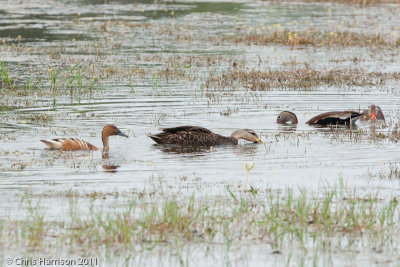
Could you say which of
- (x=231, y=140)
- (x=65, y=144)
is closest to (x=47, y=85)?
(x=231, y=140)

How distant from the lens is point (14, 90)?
1758 centimetres

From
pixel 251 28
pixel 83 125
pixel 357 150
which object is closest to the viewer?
pixel 357 150

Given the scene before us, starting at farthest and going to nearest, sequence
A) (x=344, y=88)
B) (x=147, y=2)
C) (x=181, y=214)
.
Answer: (x=147, y=2) → (x=344, y=88) → (x=181, y=214)

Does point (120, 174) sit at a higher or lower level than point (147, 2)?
lower

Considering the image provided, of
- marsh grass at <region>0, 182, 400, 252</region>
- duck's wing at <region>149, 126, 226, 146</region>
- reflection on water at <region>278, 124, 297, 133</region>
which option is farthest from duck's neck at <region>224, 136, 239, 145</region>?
marsh grass at <region>0, 182, 400, 252</region>

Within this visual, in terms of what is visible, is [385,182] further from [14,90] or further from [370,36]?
[370,36]

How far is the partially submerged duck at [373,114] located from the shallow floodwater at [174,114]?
0.24 m

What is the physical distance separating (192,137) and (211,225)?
5.22 meters

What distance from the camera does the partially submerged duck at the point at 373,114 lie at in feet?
47.6

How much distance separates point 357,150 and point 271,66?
1011cm

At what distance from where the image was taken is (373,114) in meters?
14.5

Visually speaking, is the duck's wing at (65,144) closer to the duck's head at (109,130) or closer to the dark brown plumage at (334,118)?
the duck's head at (109,130)

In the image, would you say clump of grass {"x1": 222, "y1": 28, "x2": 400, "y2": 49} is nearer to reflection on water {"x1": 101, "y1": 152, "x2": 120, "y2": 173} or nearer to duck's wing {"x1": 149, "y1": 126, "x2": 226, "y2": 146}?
duck's wing {"x1": 149, "y1": 126, "x2": 226, "y2": 146}

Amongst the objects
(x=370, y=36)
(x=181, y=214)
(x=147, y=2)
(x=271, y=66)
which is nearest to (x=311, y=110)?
(x=271, y=66)
